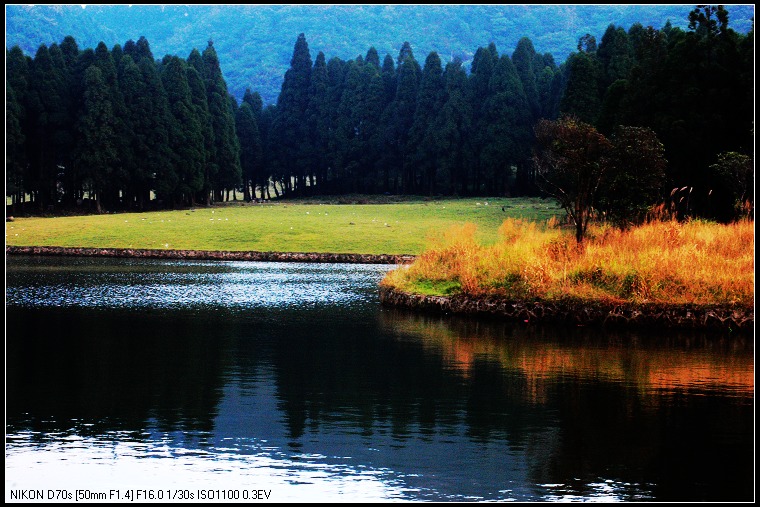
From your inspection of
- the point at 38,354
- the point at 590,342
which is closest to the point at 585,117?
the point at 590,342

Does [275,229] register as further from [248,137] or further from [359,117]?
[248,137]

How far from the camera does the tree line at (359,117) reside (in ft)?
169

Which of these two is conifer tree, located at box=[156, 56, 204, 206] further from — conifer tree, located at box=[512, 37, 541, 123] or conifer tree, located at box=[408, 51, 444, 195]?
conifer tree, located at box=[512, 37, 541, 123]

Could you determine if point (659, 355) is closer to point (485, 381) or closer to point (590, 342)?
point (590, 342)

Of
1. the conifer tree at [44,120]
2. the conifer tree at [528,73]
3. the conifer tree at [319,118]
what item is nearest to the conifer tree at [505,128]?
the conifer tree at [528,73]

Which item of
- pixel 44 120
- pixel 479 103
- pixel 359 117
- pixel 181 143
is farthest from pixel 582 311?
pixel 359 117

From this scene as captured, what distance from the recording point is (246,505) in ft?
32.0

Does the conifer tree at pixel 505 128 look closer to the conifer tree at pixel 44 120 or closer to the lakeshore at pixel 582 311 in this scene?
the conifer tree at pixel 44 120

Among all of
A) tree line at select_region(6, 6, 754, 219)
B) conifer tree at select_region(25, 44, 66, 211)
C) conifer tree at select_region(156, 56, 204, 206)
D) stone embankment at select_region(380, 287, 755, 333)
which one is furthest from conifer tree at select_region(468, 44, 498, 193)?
stone embankment at select_region(380, 287, 755, 333)

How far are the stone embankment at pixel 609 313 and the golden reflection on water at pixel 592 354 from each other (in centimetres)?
77

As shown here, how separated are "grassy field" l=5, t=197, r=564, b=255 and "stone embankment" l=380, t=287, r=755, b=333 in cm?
2105

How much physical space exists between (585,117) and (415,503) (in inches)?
2569

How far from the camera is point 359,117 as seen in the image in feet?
343

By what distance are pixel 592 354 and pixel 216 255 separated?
1412 inches
